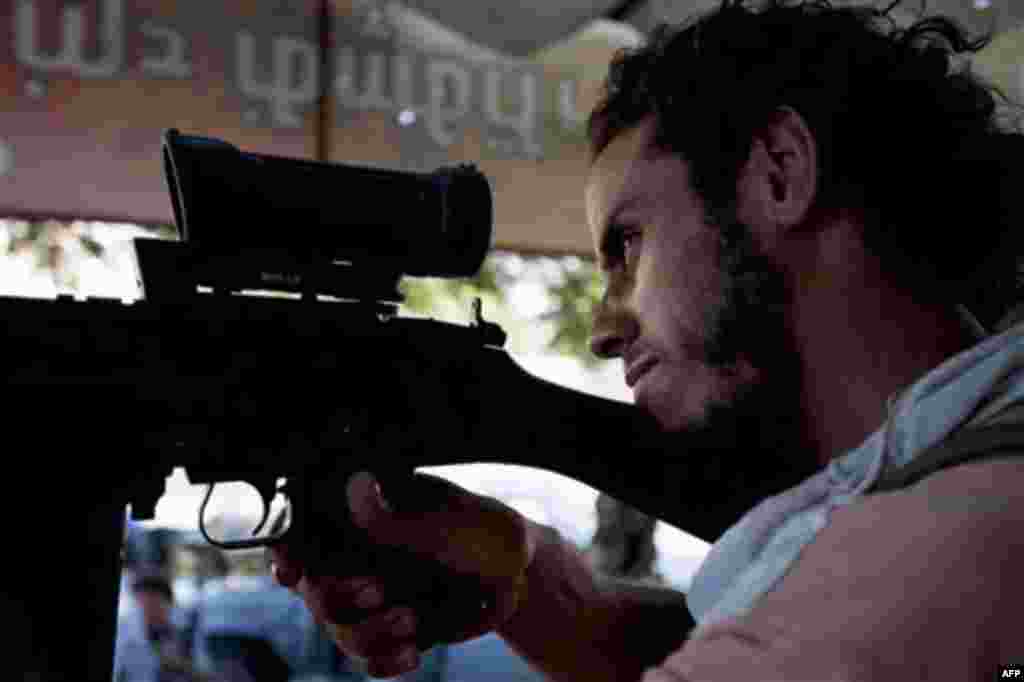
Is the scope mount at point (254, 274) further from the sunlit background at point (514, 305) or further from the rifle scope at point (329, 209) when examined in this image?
the sunlit background at point (514, 305)

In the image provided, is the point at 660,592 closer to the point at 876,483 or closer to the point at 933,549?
the point at 876,483

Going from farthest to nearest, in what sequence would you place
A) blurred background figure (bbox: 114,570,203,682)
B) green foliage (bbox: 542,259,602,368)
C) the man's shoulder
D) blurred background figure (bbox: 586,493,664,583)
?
green foliage (bbox: 542,259,602,368)
blurred background figure (bbox: 586,493,664,583)
blurred background figure (bbox: 114,570,203,682)
the man's shoulder

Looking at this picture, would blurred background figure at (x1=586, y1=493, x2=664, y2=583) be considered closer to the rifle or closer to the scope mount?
the rifle

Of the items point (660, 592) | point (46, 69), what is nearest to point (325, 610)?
point (660, 592)

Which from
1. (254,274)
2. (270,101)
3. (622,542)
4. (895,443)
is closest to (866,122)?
(895,443)

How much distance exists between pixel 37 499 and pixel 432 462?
312 mm

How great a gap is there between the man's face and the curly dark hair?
0.03 meters


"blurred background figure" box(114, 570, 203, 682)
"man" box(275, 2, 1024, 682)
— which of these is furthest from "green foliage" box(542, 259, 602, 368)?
"man" box(275, 2, 1024, 682)

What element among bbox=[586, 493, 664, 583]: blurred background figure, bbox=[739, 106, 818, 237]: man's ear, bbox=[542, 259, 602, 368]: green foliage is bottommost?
bbox=[586, 493, 664, 583]: blurred background figure

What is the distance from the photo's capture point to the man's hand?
97 cm

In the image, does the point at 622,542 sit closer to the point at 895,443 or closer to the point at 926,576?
the point at 895,443

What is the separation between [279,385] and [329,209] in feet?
0.49

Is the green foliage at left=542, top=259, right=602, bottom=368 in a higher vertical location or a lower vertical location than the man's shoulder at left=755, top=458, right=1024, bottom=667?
lower

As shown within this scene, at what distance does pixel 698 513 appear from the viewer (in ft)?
3.09
